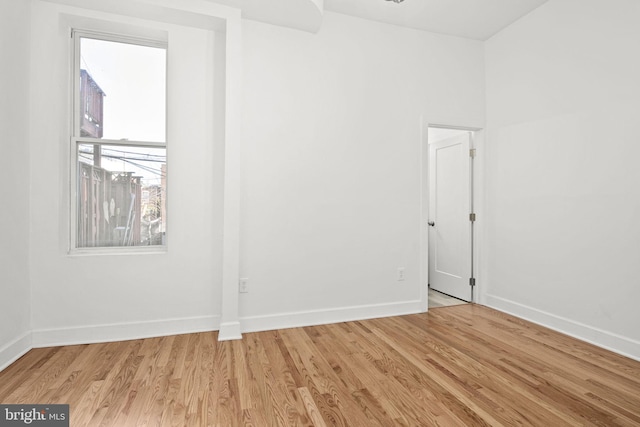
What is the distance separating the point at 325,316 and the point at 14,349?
2487mm

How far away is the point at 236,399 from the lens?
196 cm

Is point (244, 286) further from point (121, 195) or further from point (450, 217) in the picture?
point (450, 217)

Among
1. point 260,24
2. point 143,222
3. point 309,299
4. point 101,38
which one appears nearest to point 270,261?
point 309,299

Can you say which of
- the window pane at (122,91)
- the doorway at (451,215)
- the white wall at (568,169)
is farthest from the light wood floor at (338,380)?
the window pane at (122,91)

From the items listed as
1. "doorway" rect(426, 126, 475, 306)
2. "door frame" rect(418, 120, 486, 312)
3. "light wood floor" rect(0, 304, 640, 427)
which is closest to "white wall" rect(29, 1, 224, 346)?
"light wood floor" rect(0, 304, 640, 427)

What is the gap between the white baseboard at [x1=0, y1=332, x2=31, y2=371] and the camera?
2.29 metres

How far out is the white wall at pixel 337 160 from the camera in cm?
316

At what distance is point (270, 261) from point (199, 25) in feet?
7.51

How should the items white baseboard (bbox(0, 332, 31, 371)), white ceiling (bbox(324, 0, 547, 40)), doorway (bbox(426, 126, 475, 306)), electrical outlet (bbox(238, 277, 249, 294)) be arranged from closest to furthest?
white baseboard (bbox(0, 332, 31, 371))
electrical outlet (bbox(238, 277, 249, 294))
white ceiling (bbox(324, 0, 547, 40))
doorway (bbox(426, 126, 475, 306))

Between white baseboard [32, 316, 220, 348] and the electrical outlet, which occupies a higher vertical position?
the electrical outlet

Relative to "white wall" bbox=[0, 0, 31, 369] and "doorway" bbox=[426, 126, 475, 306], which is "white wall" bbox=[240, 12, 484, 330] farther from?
"white wall" bbox=[0, 0, 31, 369]

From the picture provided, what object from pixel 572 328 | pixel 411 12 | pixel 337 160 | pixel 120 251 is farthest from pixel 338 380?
pixel 411 12

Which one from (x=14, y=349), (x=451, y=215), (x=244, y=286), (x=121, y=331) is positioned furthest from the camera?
(x=451, y=215)

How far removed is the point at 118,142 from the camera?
115 inches
